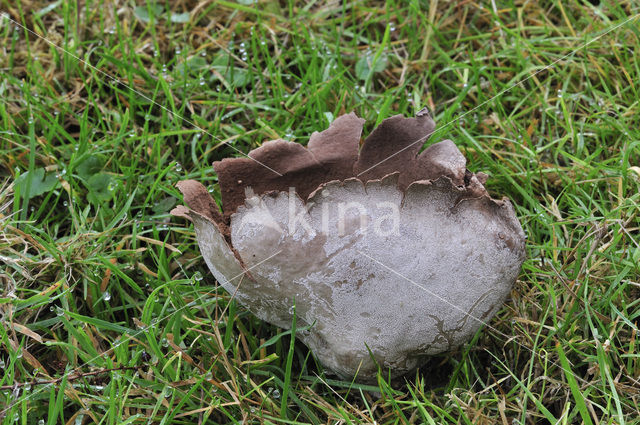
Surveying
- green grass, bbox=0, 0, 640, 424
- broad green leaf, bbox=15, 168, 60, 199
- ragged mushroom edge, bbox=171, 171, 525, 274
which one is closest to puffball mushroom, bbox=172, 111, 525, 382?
ragged mushroom edge, bbox=171, 171, 525, 274

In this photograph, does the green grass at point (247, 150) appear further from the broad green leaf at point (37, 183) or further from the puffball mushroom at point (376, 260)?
the puffball mushroom at point (376, 260)

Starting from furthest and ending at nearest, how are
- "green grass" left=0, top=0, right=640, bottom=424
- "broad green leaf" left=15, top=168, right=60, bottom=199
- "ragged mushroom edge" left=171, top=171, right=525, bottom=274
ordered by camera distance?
"broad green leaf" left=15, top=168, right=60, bottom=199 < "green grass" left=0, top=0, right=640, bottom=424 < "ragged mushroom edge" left=171, top=171, right=525, bottom=274

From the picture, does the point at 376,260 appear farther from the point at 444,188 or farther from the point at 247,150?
the point at 247,150

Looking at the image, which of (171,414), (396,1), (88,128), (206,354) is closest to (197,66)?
(88,128)

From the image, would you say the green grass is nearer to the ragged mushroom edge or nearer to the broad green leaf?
the broad green leaf

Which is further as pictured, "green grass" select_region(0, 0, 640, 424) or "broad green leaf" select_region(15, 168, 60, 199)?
"broad green leaf" select_region(15, 168, 60, 199)

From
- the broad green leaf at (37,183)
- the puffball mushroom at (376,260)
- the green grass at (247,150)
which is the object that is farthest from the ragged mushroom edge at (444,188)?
the broad green leaf at (37,183)
